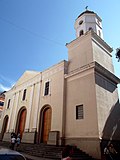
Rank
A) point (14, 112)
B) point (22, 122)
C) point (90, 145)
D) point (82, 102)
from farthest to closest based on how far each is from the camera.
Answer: point (14, 112) < point (22, 122) < point (82, 102) < point (90, 145)

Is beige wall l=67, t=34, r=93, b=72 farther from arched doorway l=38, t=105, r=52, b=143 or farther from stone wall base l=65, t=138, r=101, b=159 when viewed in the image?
stone wall base l=65, t=138, r=101, b=159

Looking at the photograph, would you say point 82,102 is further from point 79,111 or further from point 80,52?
point 80,52

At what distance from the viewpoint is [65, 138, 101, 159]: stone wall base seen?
10633mm

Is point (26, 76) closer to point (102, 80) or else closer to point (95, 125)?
point (102, 80)

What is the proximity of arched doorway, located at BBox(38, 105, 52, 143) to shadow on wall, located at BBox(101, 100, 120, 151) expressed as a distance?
6058mm

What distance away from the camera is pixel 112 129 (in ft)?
42.0

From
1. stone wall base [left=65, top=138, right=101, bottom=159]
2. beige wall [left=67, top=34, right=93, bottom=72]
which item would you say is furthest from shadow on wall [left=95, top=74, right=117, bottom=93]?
stone wall base [left=65, top=138, right=101, bottom=159]

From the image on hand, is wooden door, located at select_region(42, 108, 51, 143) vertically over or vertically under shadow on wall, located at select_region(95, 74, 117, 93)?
under

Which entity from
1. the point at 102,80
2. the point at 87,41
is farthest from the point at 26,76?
the point at 102,80

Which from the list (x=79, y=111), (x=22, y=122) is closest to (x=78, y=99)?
(x=79, y=111)

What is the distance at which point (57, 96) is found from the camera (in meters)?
15.4

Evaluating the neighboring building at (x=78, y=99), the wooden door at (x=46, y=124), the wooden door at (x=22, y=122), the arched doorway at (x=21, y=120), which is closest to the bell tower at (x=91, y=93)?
the neighboring building at (x=78, y=99)

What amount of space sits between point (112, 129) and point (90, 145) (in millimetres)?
2880

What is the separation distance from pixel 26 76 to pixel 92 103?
523 inches
